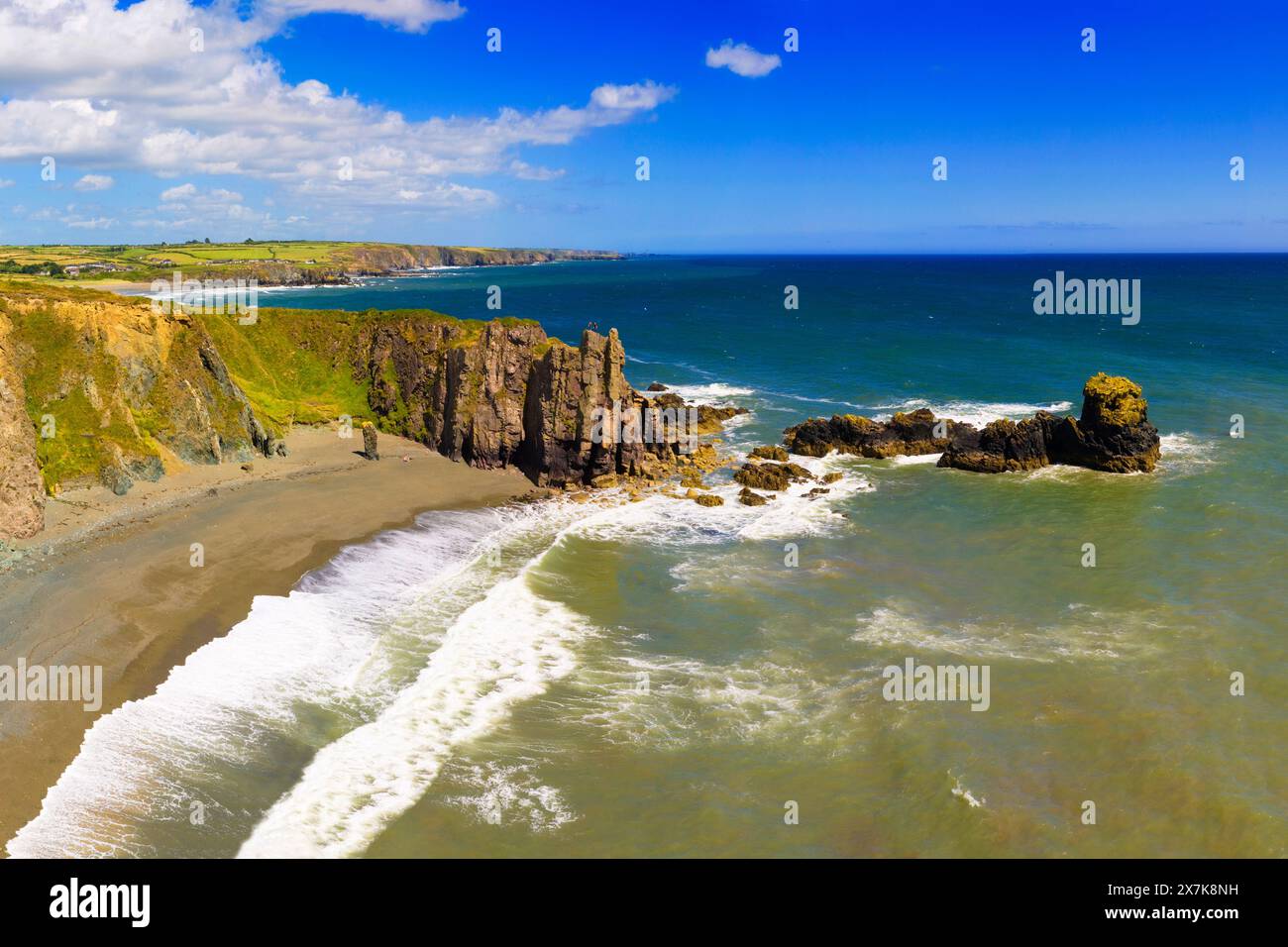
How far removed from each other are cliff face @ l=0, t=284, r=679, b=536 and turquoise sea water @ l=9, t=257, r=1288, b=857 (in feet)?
26.2

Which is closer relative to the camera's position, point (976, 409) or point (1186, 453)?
point (1186, 453)

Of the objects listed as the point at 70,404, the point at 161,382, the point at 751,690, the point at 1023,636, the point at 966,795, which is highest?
the point at 161,382

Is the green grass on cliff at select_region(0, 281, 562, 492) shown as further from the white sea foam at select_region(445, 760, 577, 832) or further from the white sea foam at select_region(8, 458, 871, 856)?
the white sea foam at select_region(445, 760, 577, 832)

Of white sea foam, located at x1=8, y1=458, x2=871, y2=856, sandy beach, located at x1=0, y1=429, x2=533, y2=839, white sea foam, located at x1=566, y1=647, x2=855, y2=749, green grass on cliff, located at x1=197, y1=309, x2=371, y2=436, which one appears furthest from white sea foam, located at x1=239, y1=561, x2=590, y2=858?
green grass on cliff, located at x1=197, y1=309, x2=371, y2=436

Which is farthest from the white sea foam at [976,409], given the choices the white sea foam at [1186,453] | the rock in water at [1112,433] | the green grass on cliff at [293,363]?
the green grass on cliff at [293,363]

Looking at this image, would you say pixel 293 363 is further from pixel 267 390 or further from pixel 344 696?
pixel 344 696

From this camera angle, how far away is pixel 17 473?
3578 cm

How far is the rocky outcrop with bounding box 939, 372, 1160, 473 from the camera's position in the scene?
49.8 m

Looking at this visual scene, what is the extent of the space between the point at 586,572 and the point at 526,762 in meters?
14.2

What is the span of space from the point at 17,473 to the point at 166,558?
8.96 m

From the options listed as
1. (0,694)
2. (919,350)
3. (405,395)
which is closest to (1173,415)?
(919,350)

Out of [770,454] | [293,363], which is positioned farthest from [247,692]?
[293,363]

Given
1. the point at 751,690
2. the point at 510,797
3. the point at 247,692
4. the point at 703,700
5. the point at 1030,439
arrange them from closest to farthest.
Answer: the point at 510,797
the point at 247,692
the point at 703,700
the point at 751,690
the point at 1030,439

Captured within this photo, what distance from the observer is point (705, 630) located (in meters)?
30.8
